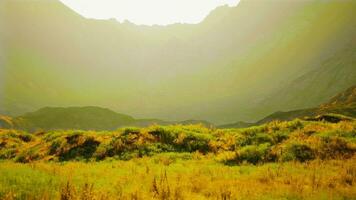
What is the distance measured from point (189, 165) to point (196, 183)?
5068mm

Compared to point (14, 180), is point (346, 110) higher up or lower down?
higher up

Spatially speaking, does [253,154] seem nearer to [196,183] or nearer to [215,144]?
[215,144]

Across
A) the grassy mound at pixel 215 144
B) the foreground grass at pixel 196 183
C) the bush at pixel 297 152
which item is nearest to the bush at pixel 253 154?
the grassy mound at pixel 215 144

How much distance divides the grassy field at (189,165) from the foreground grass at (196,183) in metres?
0.03

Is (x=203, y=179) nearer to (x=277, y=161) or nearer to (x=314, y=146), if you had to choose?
(x=277, y=161)

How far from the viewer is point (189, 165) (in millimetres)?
16453

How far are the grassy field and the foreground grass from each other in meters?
0.03

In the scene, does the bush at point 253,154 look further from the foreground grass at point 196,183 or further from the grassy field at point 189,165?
the foreground grass at point 196,183

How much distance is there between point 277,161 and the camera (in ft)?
55.6

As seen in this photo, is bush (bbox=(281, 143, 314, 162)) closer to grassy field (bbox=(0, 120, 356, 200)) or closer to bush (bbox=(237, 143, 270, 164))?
grassy field (bbox=(0, 120, 356, 200))

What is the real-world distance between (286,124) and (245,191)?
638 inches

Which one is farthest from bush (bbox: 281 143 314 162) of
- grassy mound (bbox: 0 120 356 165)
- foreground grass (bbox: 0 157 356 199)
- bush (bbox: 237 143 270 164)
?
foreground grass (bbox: 0 157 356 199)

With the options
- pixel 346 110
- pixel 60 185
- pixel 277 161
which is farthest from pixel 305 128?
pixel 346 110

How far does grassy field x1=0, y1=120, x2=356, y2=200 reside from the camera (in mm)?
9977
